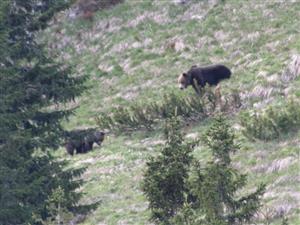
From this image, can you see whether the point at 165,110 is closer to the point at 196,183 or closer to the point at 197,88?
the point at 197,88

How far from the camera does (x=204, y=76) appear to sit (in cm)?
3275

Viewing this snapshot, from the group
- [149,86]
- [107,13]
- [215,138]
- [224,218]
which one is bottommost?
[224,218]

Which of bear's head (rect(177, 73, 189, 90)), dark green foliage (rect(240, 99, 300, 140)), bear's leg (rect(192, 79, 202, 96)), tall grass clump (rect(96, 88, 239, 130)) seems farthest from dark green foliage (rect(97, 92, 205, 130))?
dark green foliage (rect(240, 99, 300, 140))

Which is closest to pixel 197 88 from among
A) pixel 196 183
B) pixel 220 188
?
pixel 220 188

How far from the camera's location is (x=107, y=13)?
1750 inches

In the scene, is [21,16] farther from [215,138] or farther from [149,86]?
[149,86]

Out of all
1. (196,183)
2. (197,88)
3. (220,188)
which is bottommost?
(220,188)

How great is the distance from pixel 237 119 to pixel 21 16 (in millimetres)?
8011

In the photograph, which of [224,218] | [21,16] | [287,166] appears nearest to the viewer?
[224,218]

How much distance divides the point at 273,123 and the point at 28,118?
22.5 feet

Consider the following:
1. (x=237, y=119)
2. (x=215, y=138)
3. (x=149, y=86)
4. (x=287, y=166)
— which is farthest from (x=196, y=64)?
(x=215, y=138)

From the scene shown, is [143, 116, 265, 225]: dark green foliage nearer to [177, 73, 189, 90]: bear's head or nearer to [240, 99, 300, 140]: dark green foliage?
[240, 99, 300, 140]: dark green foliage

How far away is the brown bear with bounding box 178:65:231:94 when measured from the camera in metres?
32.3

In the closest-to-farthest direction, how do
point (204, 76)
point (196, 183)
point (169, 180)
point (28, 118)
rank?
point (196, 183)
point (169, 180)
point (28, 118)
point (204, 76)
